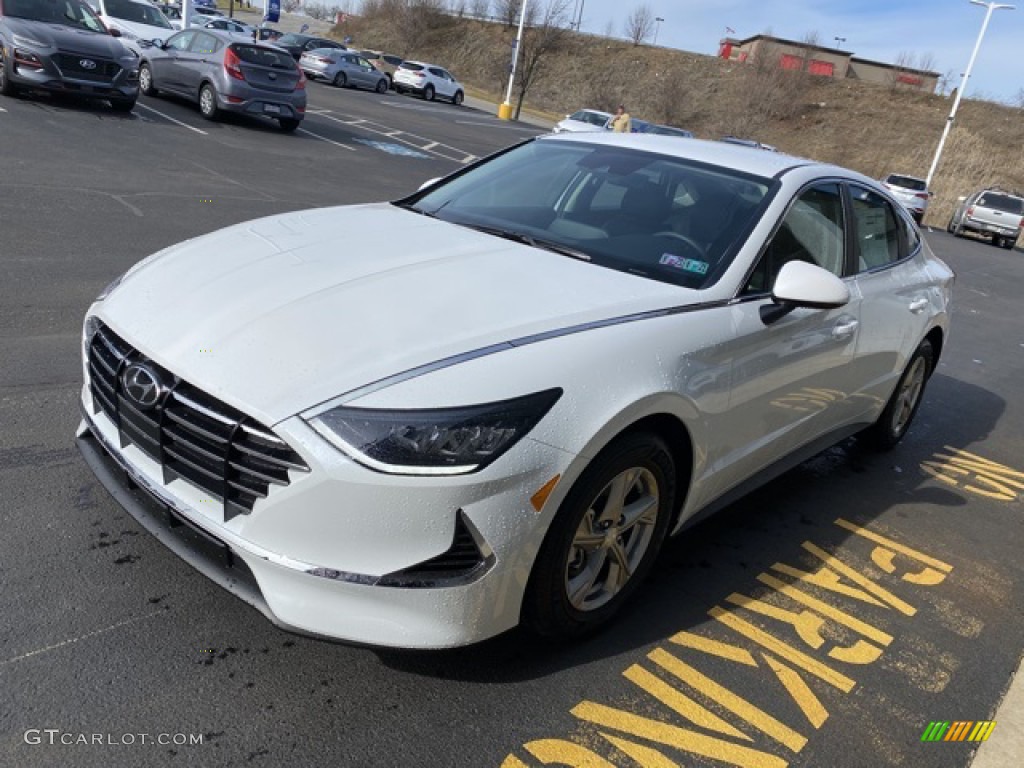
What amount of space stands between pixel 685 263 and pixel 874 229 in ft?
5.86

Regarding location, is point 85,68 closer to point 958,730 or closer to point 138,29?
point 138,29

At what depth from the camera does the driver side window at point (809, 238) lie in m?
3.40

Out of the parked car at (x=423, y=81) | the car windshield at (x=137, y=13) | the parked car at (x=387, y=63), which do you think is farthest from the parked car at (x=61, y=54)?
the parked car at (x=387, y=63)

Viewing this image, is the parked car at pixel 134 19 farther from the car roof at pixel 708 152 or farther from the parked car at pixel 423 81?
the parked car at pixel 423 81

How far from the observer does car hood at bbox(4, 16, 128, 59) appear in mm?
12641

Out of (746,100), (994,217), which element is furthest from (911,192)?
(746,100)

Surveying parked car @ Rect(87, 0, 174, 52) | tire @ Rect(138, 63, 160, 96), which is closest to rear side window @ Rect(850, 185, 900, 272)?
tire @ Rect(138, 63, 160, 96)

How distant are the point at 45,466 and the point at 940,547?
4.22m

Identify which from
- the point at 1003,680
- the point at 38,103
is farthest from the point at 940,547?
the point at 38,103

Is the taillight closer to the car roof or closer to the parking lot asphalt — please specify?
the parking lot asphalt

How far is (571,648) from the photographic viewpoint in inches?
114

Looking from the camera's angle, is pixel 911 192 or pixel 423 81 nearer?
pixel 911 192

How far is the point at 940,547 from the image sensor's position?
4309mm

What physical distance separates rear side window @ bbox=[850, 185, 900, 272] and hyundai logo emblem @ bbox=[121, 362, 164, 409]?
10.9 ft
